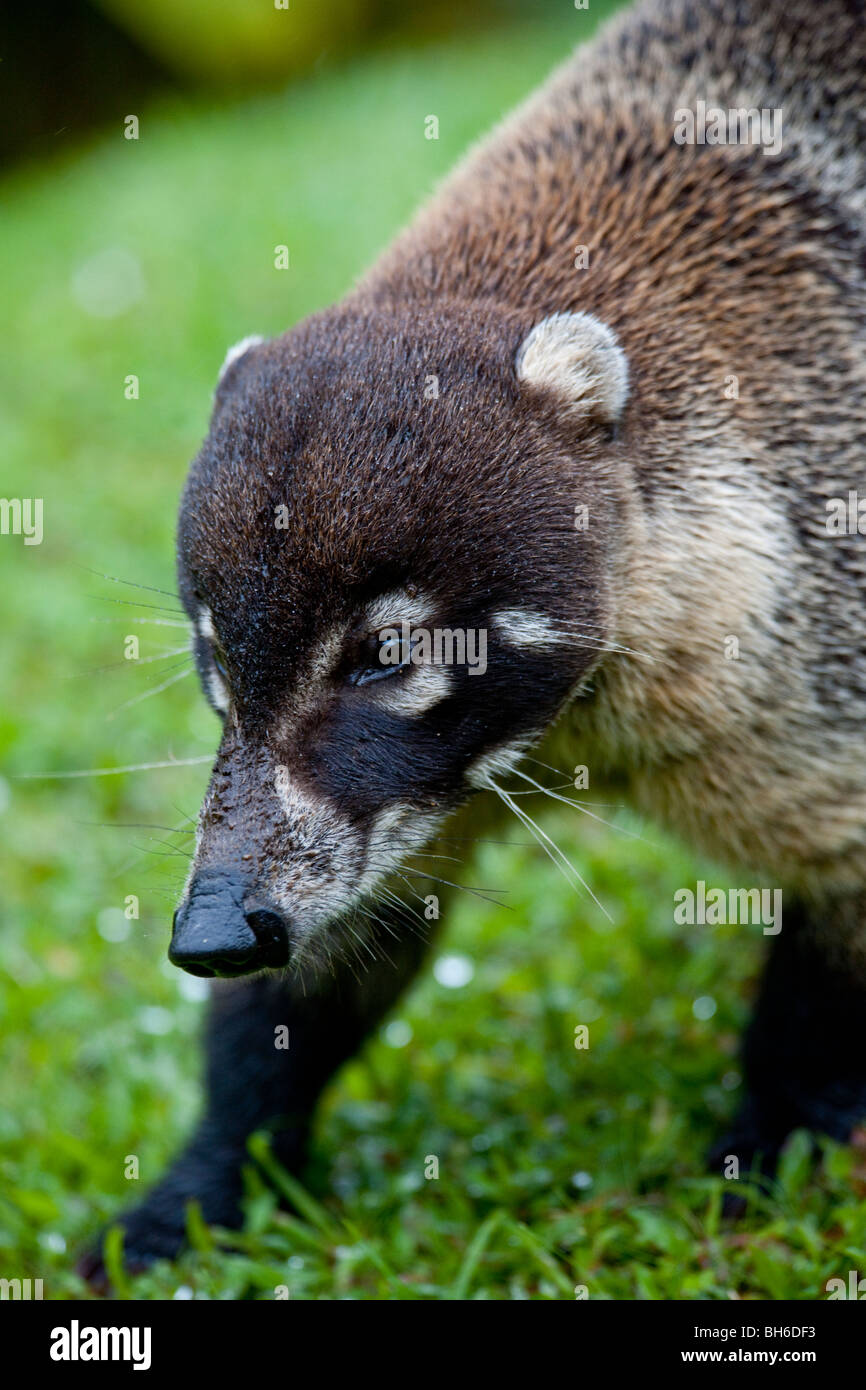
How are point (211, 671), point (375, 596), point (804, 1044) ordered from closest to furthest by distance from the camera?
point (375, 596) < point (211, 671) < point (804, 1044)

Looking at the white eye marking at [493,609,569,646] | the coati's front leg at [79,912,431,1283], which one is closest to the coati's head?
the white eye marking at [493,609,569,646]

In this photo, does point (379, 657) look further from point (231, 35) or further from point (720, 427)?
point (231, 35)

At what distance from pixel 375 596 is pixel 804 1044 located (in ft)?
7.08

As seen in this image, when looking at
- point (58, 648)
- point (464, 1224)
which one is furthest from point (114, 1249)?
point (58, 648)

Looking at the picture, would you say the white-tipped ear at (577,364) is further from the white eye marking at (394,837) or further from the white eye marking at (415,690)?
the white eye marking at (394,837)

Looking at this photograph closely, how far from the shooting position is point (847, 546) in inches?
163

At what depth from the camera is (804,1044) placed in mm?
4578

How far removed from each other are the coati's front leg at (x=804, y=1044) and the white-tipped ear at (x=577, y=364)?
5.51 feet

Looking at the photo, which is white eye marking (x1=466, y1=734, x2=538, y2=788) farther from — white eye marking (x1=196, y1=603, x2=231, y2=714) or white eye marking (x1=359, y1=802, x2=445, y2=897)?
white eye marking (x1=196, y1=603, x2=231, y2=714)

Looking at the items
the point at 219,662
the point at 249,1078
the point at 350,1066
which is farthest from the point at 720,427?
the point at 350,1066

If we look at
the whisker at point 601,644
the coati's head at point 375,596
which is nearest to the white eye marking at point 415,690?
the coati's head at point 375,596

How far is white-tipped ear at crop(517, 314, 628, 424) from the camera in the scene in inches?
147
